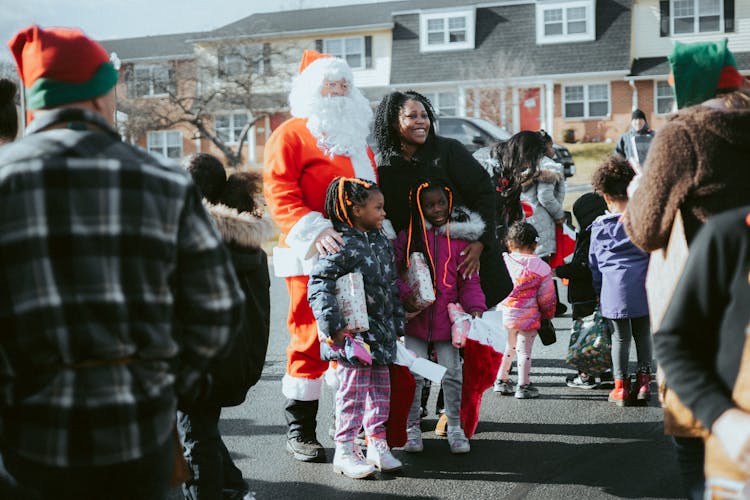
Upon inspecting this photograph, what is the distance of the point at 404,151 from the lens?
549 cm

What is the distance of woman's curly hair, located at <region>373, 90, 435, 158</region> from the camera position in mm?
5434

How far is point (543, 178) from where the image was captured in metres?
Result: 7.59

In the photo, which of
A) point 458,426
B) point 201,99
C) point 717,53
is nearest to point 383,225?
point 458,426

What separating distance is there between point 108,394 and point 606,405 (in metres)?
4.69

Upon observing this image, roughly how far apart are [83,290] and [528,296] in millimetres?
4706

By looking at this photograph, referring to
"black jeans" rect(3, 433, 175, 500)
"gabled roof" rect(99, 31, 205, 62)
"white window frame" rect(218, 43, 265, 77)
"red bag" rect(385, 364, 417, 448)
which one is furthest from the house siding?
"black jeans" rect(3, 433, 175, 500)

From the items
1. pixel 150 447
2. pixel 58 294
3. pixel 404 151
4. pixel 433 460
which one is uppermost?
pixel 404 151

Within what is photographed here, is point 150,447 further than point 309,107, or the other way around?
point 309,107

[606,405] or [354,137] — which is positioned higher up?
[354,137]

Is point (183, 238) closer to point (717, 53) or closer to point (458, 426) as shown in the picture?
point (717, 53)

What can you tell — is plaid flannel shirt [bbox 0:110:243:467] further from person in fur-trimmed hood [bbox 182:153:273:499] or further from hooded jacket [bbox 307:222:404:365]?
hooded jacket [bbox 307:222:404:365]

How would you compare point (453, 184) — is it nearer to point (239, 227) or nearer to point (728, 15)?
point (239, 227)

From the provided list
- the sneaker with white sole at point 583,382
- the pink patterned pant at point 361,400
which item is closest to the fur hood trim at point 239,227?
the pink patterned pant at point 361,400

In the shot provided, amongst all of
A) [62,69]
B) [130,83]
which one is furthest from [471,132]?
[130,83]
